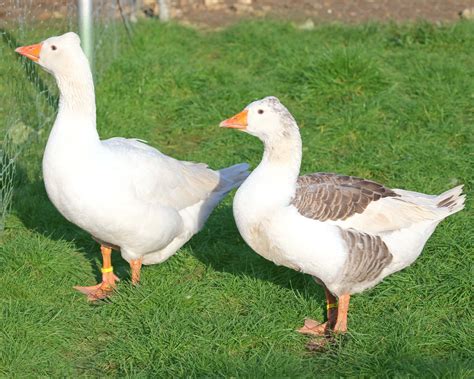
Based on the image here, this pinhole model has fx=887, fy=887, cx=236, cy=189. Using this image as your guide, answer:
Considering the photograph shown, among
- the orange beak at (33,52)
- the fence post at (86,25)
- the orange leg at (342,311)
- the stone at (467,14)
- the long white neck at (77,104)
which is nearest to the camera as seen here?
the orange leg at (342,311)

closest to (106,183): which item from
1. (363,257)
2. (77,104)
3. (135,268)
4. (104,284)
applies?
(77,104)

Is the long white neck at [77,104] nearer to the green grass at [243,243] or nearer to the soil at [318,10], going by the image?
the green grass at [243,243]

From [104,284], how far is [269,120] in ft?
5.23

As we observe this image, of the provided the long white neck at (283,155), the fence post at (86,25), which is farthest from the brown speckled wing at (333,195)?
the fence post at (86,25)

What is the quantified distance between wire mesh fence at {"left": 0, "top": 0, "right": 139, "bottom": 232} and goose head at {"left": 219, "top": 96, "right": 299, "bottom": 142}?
2138 millimetres

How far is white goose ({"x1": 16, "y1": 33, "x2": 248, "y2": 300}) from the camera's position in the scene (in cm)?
489

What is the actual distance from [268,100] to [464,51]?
16.8ft

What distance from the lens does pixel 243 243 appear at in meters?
5.99

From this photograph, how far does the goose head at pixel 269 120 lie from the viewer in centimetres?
474

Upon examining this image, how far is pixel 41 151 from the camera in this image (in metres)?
7.07

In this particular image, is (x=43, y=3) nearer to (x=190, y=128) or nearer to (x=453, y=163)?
(x=190, y=128)

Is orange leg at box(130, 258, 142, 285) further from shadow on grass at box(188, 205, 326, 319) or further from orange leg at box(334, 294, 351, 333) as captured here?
orange leg at box(334, 294, 351, 333)

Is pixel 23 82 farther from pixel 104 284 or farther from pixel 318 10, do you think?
pixel 318 10

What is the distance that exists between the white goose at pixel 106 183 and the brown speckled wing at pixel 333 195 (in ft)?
2.87
